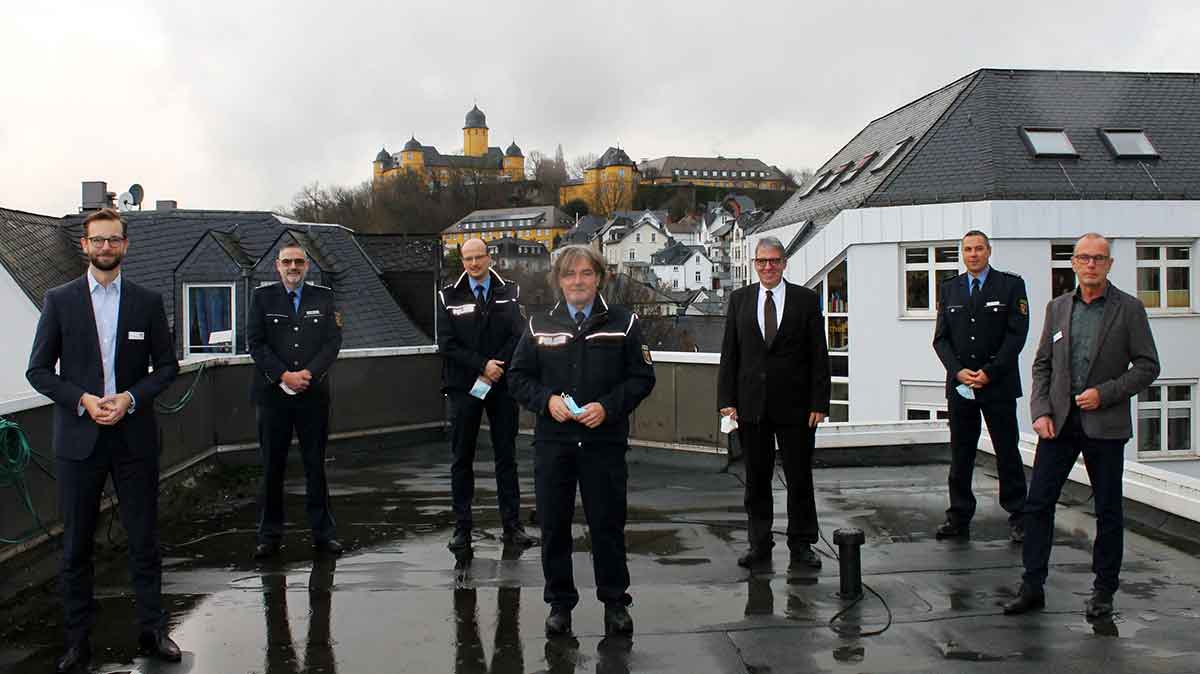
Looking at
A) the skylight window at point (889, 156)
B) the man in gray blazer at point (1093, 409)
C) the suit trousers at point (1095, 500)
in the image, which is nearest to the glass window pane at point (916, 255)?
the skylight window at point (889, 156)

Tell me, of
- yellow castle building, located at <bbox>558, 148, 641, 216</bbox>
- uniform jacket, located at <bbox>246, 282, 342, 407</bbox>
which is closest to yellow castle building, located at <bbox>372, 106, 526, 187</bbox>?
yellow castle building, located at <bbox>558, 148, 641, 216</bbox>

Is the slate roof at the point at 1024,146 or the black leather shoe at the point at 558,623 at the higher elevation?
the slate roof at the point at 1024,146

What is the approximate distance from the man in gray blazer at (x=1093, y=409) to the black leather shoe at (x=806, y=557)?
119 centimetres

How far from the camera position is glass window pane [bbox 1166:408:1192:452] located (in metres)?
26.8

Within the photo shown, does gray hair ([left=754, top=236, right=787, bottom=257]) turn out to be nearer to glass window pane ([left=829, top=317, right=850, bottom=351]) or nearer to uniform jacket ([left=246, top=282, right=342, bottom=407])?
uniform jacket ([left=246, top=282, right=342, bottom=407])

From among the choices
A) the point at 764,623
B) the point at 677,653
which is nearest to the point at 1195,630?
the point at 764,623

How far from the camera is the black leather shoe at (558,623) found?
4969mm

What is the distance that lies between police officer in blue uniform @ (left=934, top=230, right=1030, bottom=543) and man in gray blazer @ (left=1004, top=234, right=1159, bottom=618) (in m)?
1.23

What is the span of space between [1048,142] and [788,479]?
25628mm

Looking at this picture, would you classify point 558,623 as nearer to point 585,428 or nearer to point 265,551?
point 585,428

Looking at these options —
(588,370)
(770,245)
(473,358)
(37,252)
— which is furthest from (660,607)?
(37,252)

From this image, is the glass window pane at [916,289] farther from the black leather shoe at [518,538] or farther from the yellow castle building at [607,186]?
the yellow castle building at [607,186]

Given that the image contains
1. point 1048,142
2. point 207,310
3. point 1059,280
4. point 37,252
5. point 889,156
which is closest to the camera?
point 207,310

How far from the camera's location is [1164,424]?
26.8m
